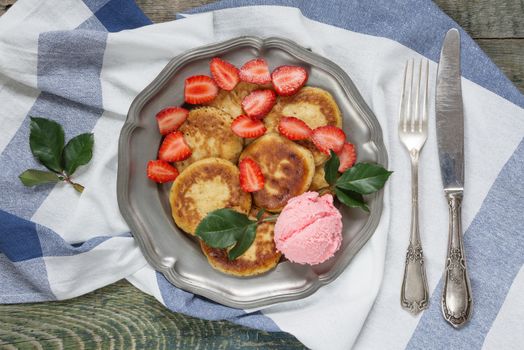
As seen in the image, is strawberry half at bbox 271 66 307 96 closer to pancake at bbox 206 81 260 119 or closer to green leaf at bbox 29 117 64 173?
pancake at bbox 206 81 260 119

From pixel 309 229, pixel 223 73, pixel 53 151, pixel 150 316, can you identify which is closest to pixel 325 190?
pixel 309 229

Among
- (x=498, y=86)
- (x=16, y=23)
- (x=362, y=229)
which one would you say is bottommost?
(x=362, y=229)

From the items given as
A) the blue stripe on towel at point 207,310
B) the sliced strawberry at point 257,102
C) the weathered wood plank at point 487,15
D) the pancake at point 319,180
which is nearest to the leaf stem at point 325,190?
the pancake at point 319,180

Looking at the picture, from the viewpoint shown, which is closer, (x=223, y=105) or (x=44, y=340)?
(x=223, y=105)

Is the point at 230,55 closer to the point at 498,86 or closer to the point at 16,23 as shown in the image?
the point at 16,23

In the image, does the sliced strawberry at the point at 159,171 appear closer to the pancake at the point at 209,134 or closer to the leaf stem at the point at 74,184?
the pancake at the point at 209,134

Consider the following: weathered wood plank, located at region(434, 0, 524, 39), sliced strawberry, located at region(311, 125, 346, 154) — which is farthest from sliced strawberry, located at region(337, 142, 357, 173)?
weathered wood plank, located at region(434, 0, 524, 39)

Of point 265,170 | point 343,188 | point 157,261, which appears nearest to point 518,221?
point 343,188
